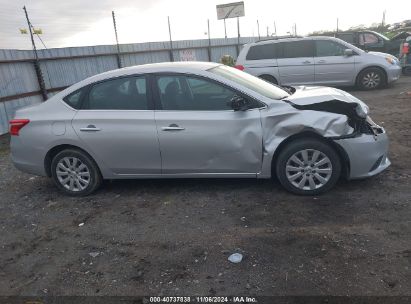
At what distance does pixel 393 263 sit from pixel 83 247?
2.88 meters

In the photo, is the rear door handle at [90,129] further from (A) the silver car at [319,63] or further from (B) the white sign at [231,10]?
(B) the white sign at [231,10]

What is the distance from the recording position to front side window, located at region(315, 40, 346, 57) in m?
11.3

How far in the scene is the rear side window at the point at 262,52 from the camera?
1185cm

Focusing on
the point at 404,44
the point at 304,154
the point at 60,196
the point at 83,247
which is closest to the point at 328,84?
the point at 404,44

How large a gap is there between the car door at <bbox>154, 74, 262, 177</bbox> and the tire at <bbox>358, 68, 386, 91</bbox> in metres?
8.49

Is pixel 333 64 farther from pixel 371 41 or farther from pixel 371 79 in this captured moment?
pixel 371 41

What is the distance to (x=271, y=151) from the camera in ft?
14.4

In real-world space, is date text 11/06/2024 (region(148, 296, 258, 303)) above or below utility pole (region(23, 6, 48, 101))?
below

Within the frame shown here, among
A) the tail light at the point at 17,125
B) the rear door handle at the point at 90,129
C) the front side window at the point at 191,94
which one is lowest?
the rear door handle at the point at 90,129

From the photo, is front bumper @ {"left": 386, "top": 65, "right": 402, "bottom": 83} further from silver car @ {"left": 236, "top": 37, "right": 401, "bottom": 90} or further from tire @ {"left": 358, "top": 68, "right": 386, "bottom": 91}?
tire @ {"left": 358, "top": 68, "right": 386, "bottom": 91}

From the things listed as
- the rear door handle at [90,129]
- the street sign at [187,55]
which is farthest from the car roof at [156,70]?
the street sign at [187,55]

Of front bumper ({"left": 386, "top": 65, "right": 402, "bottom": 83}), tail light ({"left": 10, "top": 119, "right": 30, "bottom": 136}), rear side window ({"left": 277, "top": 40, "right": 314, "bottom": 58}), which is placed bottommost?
front bumper ({"left": 386, "top": 65, "right": 402, "bottom": 83})

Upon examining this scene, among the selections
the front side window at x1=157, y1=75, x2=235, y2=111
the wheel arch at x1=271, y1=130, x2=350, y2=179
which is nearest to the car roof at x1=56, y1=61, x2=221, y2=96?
the front side window at x1=157, y1=75, x2=235, y2=111

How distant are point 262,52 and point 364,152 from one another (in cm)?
827
